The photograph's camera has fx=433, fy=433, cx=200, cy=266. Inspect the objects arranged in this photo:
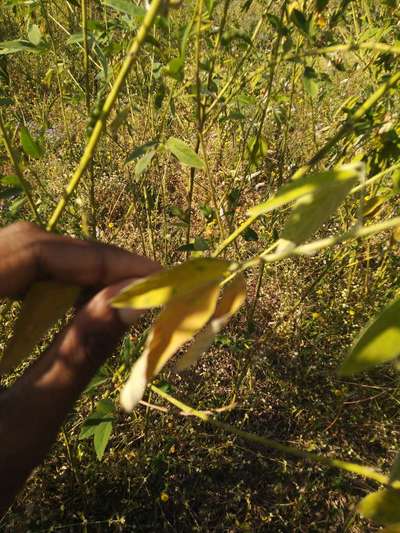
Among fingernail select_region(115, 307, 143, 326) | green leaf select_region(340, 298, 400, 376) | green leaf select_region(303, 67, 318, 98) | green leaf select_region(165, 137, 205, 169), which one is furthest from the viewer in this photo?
green leaf select_region(303, 67, 318, 98)

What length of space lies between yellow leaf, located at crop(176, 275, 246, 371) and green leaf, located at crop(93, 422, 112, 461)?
0.67 m

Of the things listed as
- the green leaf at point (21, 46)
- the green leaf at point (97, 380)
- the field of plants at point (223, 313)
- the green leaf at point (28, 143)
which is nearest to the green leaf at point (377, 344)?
the field of plants at point (223, 313)

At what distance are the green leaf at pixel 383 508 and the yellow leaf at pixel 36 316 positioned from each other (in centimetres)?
39

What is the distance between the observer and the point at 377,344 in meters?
0.30

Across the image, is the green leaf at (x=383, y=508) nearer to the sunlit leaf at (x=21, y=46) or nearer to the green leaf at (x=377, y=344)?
the green leaf at (x=377, y=344)

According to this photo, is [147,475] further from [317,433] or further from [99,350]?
[99,350]

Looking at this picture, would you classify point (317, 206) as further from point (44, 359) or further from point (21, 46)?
point (21, 46)

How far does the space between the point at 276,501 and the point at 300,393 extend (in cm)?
41

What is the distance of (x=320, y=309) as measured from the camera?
75.9 inches

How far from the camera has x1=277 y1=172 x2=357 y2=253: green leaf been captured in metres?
0.35

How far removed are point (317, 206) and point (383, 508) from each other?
0.92 feet

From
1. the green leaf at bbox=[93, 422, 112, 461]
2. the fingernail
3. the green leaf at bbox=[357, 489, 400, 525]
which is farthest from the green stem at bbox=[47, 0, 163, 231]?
the green leaf at bbox=[93, 422, 112, 461]

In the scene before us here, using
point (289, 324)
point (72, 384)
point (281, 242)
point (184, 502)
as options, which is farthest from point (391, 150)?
point (184, 502)

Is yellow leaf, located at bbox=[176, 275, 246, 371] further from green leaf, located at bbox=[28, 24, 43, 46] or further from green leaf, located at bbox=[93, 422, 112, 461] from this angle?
green leaf, located at bbox=[28, 24, 43, 46]
